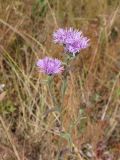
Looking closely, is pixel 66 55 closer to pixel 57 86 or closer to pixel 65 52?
pixel 65 52

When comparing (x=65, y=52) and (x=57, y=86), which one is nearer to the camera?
(x=65, y=52)

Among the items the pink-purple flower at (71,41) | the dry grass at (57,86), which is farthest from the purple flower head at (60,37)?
the dry grass at (57,86)

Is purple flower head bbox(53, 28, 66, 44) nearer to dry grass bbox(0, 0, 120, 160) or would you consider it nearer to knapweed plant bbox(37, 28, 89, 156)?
knapweed plant bbox(37, 28, 89, 156)

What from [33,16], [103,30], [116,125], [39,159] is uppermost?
[33,16]

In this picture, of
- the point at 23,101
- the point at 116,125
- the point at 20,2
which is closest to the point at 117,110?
the point at 116,125

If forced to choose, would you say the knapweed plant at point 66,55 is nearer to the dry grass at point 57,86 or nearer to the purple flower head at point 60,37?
the purple flower head at point 60,37

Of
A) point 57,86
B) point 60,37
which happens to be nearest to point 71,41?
point 60,37

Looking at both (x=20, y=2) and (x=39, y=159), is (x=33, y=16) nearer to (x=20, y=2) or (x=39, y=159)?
(x=20, y=2)
